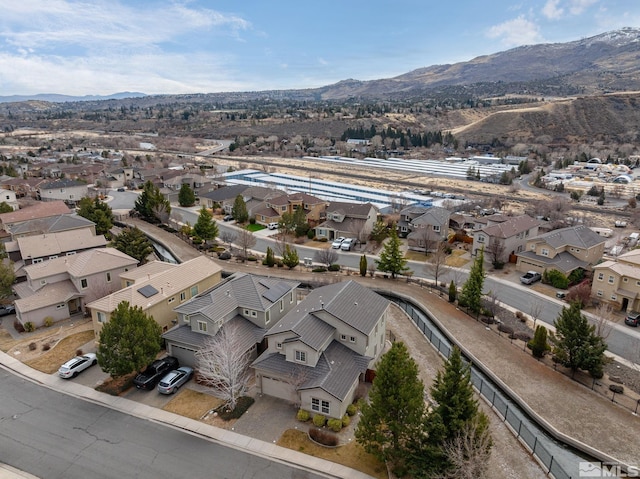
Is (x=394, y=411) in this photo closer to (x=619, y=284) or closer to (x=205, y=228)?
(x=619, y=284)

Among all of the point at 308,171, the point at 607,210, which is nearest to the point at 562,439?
the point at 607,210

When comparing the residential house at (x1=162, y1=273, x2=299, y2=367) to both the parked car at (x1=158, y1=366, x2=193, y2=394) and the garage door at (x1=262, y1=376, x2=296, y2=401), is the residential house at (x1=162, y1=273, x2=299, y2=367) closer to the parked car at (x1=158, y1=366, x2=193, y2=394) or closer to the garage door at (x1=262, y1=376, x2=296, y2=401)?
the parked car at (x1=158, y1=366, x2=193, y2=394)

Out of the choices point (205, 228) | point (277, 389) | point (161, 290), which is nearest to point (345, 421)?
point (277, 389)

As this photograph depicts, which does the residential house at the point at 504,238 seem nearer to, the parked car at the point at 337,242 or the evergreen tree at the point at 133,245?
the parked car at the point at 337,242

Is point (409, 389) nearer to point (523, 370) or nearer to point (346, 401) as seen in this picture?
point (346, 401)

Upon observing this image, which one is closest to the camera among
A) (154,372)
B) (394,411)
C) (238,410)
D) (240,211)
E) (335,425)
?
(394,411)

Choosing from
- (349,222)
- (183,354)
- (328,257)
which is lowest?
(183,354)

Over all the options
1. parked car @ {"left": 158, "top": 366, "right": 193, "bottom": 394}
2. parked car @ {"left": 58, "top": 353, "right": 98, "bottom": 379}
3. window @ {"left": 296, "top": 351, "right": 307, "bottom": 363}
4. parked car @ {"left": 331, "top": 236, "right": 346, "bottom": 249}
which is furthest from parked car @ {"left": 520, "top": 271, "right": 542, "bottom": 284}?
parked car @ {"left": 58, "top": 353, "right": 98, "bottom": 379}

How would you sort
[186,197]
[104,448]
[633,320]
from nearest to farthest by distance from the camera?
[104,448], [633,320], [186,197]
